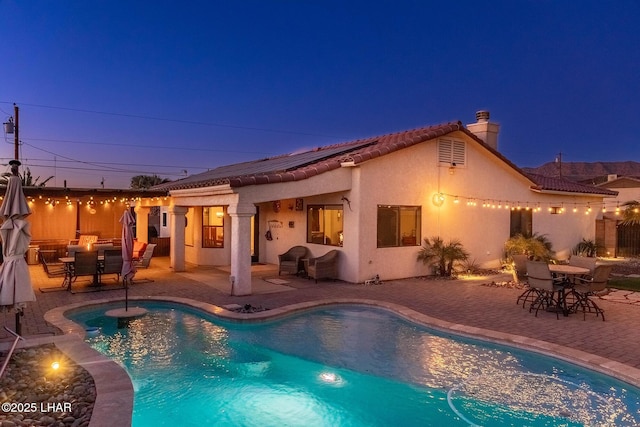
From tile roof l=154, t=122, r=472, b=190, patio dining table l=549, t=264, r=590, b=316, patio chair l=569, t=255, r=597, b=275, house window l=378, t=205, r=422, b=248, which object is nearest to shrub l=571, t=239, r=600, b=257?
tile roof l=154, t=122, r=472, b=190

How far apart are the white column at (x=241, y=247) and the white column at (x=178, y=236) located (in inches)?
195

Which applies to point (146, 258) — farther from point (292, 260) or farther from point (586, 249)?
point (586, 249)

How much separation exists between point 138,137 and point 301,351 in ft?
112

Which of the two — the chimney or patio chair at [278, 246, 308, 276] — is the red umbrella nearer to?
patio chair at [278, 246, 308, 276]

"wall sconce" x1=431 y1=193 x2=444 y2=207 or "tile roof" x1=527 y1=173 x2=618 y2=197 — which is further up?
"tile roof" x1=527 y1=173 x2=618 y2=197

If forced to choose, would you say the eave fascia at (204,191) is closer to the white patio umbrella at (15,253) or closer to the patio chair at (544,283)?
the white patio umbrella at (15,253)

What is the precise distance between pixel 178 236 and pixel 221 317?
698 cm

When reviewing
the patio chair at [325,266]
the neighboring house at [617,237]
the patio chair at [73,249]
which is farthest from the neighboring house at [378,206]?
the patio chair at [73,249]

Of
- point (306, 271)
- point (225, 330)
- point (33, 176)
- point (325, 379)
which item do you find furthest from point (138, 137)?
point (325, 379)

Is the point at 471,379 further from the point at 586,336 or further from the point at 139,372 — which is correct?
the point at 139,372

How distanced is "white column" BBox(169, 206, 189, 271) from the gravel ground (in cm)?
915

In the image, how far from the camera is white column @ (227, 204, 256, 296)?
10.7 m

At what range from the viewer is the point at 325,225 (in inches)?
556

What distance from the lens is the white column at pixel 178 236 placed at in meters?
15.1
